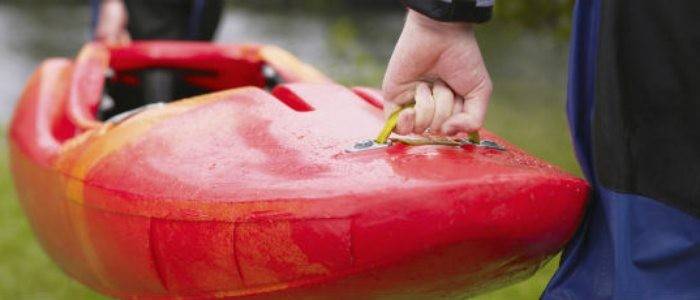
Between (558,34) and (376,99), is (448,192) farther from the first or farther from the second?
(558,34)

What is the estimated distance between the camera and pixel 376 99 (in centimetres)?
206

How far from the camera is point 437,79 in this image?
4.82 feet

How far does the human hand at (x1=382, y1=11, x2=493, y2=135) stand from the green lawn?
1.69 meters

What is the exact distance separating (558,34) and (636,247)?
17.5 feet

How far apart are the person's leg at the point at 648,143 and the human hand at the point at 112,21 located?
8.63 feet

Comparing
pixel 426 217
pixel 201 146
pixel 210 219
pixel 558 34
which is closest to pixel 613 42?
pixel 426 217

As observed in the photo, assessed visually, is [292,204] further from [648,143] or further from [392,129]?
[648,143]

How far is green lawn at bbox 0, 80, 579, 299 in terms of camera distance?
3.23 metres

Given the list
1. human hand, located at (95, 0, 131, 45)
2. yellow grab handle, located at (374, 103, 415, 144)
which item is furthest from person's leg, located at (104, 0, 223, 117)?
yellow grab handle, located at (374, 103, 415, 144)

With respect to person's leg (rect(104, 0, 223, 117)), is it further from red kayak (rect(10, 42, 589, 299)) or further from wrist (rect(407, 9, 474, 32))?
wrist (rect(407, 9, 474, 32))

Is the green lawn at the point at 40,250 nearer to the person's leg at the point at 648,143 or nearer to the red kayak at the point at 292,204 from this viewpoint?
the red kayak at the point at 292,204

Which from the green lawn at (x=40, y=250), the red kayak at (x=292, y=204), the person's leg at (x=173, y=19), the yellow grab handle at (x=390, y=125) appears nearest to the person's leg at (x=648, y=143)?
the red kayak at (x=292, y=204)

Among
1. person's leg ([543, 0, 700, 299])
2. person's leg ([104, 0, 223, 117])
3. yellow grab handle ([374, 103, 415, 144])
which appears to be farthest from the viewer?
person's leg ([104, 0, 223, 117])

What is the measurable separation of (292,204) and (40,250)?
230 centimetres
